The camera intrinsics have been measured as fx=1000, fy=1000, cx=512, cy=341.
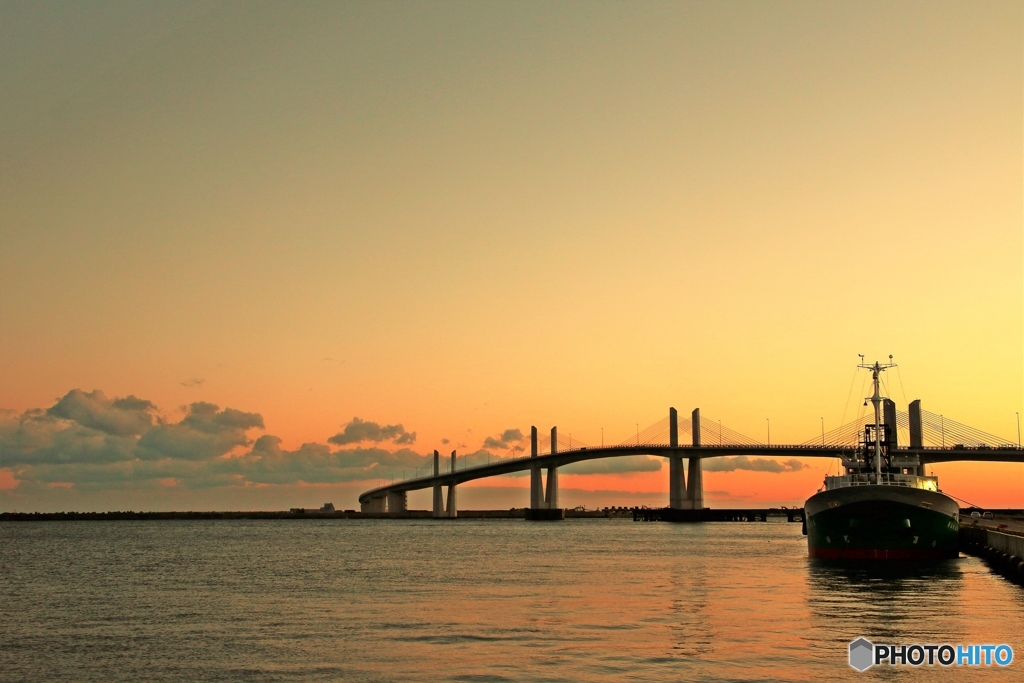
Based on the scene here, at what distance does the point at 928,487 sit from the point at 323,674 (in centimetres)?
4708

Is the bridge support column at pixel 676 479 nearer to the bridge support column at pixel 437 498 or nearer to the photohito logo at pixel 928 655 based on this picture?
the bridge support column at pixel 437 498

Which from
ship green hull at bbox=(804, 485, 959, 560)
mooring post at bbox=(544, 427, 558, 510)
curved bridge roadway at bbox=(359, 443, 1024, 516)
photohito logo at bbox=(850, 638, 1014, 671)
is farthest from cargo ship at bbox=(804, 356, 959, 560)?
mooring post at bbox=(544, 427, 558, 510)

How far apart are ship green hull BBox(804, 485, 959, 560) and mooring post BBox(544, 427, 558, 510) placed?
114326 millimetres

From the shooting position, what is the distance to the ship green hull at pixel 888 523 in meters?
50.4

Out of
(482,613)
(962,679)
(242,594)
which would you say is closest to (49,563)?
(242,594)

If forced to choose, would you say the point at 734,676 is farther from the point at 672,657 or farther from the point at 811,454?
the point at 811,454

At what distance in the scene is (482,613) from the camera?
33.5 m

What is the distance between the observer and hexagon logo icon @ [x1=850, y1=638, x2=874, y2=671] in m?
22.8

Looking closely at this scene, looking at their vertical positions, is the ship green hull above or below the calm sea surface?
above

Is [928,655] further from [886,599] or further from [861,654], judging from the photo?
[886,599]

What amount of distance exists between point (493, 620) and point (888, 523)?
89.4ft

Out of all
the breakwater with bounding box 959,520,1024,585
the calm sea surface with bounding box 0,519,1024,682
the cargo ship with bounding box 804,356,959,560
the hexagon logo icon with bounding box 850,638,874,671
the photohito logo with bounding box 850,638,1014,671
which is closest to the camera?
the hexagon logo icon with bounding box 850,638,874,671

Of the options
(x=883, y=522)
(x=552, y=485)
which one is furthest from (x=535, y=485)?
(x=883, y=522)

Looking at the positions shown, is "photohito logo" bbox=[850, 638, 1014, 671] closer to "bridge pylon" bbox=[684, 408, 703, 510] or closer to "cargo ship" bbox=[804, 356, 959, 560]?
"cargo ship" bbox=[804, 356, 959, 560]
